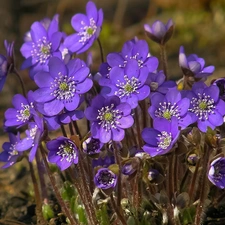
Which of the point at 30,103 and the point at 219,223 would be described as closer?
the point at 30,103

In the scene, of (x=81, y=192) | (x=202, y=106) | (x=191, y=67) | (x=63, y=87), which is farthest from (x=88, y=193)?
(x=191, y=67)

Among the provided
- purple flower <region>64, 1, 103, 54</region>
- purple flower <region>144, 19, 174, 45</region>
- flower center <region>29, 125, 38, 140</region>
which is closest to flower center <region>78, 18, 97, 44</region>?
purple flower <region>64, 1, 103, 54</region>

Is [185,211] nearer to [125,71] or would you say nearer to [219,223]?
[219,223]

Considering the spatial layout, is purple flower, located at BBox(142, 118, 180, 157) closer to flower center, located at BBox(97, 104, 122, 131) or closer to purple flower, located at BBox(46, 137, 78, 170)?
flower center, located at BBox(97, 104, 122, 131)

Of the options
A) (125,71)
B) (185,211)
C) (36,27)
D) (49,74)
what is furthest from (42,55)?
(185,211)

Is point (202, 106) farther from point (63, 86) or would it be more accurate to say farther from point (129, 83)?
point (63, 86)
